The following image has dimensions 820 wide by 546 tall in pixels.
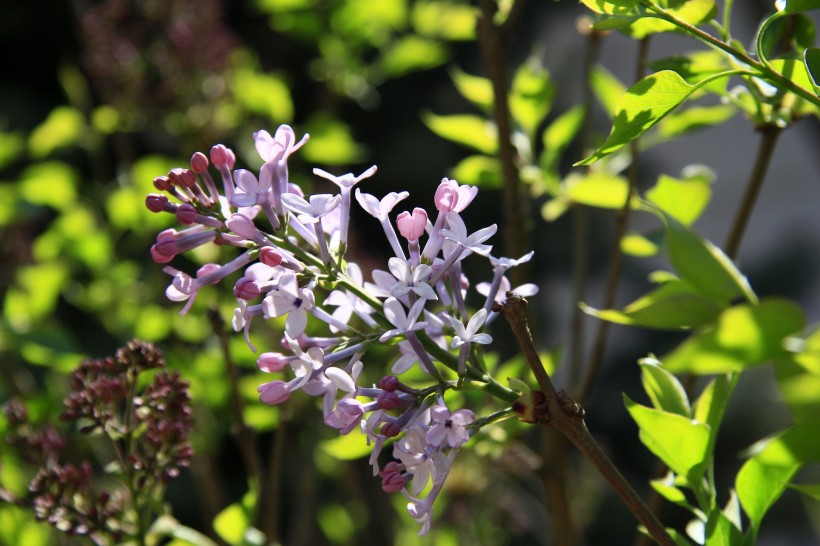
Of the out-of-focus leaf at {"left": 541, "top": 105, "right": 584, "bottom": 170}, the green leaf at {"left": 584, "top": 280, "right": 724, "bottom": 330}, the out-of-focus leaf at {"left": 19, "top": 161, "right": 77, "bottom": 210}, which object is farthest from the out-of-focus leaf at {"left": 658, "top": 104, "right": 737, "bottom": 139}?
the out-of-focus leaf at {"left": 19, "top": 161, "right": 77, "bottom": 210}

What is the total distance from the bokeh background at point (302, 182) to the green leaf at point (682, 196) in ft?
0.56

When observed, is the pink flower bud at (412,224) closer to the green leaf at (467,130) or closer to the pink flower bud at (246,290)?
the pink flower bud at (246,290)

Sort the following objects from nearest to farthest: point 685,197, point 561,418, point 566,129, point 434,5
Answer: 1. point 561,418
2. point 685,197
3. point 566,129
4. point 434,5

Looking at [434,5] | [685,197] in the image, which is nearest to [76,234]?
[434,5]

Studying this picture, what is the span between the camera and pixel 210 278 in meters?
0.51

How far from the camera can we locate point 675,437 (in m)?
0.50

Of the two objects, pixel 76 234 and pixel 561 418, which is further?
pixel 76 234

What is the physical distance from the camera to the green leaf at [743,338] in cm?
32

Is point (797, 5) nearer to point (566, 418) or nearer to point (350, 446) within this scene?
point (566, 418)

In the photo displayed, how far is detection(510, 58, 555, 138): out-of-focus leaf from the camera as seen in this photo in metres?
0.94

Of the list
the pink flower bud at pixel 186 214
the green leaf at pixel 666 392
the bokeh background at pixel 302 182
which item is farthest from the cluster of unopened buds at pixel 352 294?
the bokeh background at pixel 302 182

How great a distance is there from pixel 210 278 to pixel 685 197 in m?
0.38

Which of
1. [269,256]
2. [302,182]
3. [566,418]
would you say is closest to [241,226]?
[269,256]

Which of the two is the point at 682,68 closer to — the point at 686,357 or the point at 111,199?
the point at 686,357
